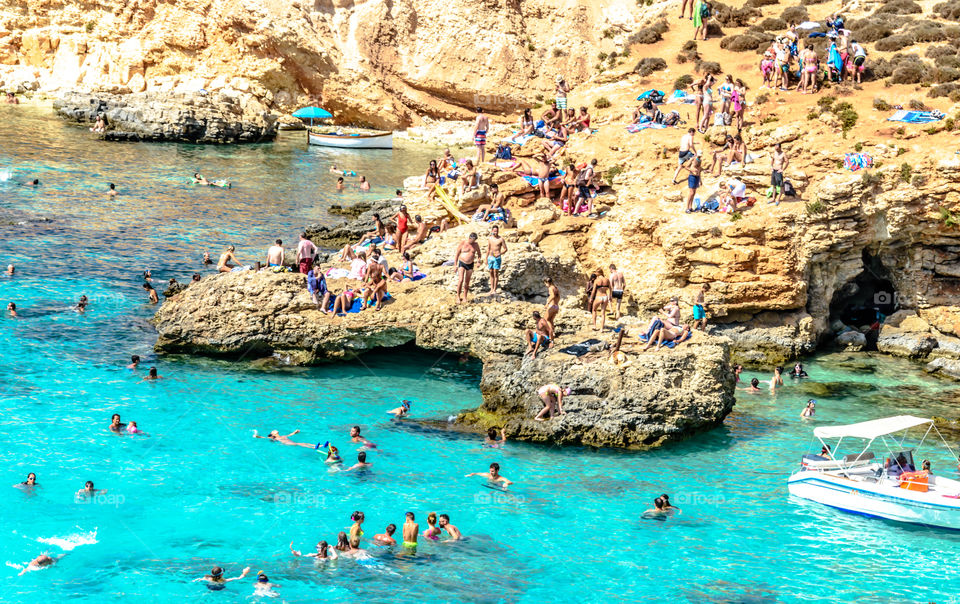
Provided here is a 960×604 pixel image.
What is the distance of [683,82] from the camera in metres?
42.1

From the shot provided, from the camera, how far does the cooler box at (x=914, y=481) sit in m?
22.1

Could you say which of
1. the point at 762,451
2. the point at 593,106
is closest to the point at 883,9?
the point at 593,106

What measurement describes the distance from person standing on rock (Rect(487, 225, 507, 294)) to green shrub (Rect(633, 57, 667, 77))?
1706cm

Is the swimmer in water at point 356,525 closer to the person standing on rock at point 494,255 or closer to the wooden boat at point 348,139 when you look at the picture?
the person standing on rock at point 494,255

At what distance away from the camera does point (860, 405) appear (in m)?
28.2

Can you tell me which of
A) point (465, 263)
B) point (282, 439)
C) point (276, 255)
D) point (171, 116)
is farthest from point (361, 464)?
point (171, 116)

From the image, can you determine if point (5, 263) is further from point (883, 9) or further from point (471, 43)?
point (471, 43)

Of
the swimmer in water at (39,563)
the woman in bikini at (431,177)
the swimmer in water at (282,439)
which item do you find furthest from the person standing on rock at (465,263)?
the swimmer in water at (39,563)

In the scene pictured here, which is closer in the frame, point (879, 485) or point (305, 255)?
point (879, 485)

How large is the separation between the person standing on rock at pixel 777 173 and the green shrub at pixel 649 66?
12.2m

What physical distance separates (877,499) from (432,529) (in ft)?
31.6

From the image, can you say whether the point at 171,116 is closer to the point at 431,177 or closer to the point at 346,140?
the point at 346,140

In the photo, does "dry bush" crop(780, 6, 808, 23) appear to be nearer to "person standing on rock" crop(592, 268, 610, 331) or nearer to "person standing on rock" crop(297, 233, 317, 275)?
"person standing on rock" crop(592, 268, 610, 331)

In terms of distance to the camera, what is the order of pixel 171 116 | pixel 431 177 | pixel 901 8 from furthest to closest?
pixel 171 116 < pixel 901 8 < pixel 431 177
